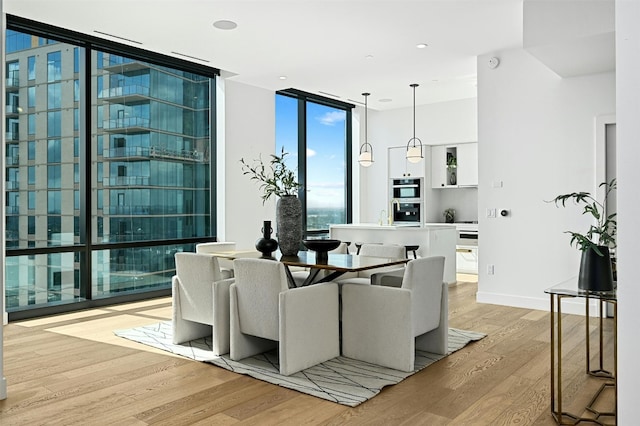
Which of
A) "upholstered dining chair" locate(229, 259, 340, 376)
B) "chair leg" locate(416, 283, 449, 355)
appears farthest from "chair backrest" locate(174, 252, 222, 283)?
"chair leg" locate(416, 283, 449, 355)

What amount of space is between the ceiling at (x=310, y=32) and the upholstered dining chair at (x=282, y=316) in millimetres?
2386

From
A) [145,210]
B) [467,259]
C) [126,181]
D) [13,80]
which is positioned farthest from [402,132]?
[13,80]

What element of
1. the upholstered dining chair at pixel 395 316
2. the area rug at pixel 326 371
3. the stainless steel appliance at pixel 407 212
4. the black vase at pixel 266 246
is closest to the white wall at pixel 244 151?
the black vase at pixel 266 246

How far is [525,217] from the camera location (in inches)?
228

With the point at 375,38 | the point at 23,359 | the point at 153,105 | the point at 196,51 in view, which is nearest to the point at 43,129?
the point at 153,105

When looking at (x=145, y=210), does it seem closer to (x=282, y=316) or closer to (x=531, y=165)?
(x=282, y=316)

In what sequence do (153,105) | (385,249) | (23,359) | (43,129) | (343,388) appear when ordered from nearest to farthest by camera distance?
(343,388) → (23,359) → (385,249) → (43,129) → (153,105)

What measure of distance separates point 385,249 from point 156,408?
2.57 m

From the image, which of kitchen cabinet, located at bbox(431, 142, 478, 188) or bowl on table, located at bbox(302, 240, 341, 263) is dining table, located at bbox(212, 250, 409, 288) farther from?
kitchen cabinet, located at bbox(431, 142, 478, 188)

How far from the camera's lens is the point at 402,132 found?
9.55 metres

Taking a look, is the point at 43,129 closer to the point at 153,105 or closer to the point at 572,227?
the point at 153,105

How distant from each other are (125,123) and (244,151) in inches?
66.9

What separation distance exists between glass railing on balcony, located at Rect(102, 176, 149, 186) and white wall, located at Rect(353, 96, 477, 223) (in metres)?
4.46

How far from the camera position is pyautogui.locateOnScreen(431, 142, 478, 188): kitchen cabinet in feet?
29.1
